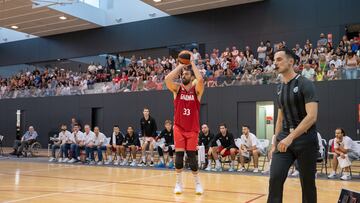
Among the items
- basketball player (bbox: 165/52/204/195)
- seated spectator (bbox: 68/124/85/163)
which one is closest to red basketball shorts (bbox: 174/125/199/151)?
basketball player (bbox: 165/52/204/195)

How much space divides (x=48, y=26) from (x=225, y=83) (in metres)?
13.1

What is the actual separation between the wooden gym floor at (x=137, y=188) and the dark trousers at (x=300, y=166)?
2.79 m

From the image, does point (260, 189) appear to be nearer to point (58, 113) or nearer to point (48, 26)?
point (58, 113)

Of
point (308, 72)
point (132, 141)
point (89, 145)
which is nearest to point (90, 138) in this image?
point (89, 145)

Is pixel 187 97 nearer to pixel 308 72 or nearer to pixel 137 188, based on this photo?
pixel 137 188

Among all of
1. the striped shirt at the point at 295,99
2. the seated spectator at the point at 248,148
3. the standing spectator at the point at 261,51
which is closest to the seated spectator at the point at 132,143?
the seated spectator at the point at 248,148

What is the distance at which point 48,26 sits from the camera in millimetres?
24688

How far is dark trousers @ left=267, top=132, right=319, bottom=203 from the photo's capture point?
3463 mm

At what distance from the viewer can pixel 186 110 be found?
22.0 feet

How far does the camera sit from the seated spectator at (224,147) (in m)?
11.5

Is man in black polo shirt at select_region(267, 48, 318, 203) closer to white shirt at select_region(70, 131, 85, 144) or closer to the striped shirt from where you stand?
the striped shirt

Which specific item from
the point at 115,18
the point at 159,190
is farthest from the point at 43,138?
the point at 159,190

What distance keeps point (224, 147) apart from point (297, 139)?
8.28 meters

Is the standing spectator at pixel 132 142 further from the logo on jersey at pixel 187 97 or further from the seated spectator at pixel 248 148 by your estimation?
the logo on jersey at pixel 187 97
